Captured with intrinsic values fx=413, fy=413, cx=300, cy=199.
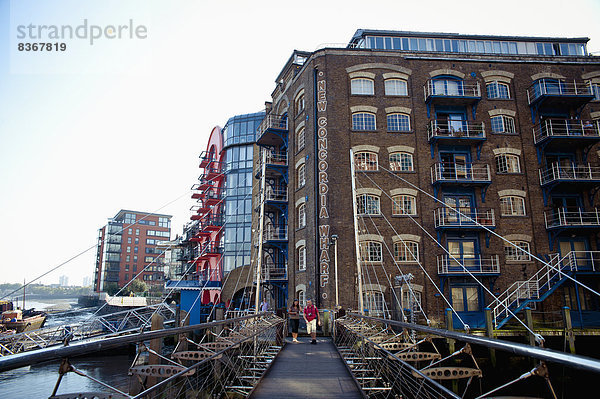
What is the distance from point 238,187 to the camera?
4341 cm

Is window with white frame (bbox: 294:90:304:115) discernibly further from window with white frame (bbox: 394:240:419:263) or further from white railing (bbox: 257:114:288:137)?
window with white frame (bbox: 394:240:419:263)

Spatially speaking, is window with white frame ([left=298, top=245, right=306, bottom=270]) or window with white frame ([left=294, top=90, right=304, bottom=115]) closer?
window with white frame ([left=298, top=245, right=306, bottom=270])

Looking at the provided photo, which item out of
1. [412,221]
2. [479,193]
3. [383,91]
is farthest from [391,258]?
[383,91]

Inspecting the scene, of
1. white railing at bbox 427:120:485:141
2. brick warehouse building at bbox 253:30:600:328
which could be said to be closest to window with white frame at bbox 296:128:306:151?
brick warehouse building at bbox 253:30:600:328

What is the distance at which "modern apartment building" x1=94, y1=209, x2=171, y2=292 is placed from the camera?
8612 cm

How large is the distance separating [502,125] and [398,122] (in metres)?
6.99

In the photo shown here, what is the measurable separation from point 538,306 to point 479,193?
734 cm

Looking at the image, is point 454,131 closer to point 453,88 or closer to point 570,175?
point 453,88

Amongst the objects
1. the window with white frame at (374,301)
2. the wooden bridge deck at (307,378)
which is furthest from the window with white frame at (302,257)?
the wooden bridge deck at (307,378)

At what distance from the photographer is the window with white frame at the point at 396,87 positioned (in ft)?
89.4

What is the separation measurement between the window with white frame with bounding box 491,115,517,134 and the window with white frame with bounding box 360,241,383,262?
11153mm

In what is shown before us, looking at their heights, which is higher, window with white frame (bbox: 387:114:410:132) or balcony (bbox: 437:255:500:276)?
window with white frame (bbox: 387:114:410:132)

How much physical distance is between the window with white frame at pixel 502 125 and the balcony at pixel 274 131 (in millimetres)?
14312

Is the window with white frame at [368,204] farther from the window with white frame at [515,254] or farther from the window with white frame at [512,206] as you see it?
the window with white frame at [515,254]
